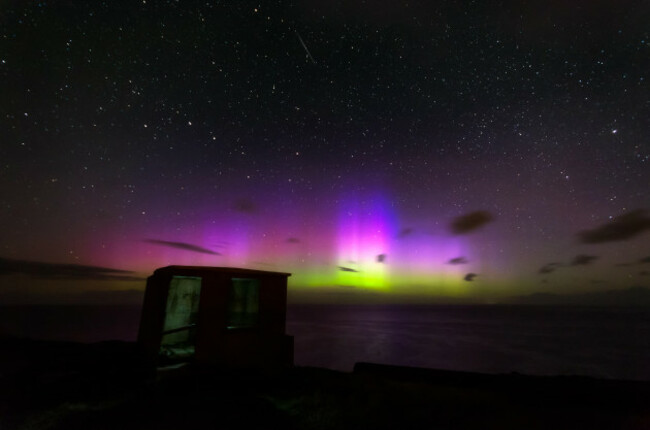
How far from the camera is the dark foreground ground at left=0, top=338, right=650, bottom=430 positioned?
267 inches

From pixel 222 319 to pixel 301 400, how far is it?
192 inches

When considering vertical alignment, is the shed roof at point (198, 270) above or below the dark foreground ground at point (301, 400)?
above

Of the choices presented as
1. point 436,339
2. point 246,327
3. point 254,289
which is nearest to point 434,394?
point 246,327

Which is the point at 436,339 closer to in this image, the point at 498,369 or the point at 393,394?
the point at 498,369

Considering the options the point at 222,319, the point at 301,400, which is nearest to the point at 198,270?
the point at 222,319

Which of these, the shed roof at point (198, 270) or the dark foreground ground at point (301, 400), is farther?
the shed roof at point (198, 270)

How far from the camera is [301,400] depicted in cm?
801

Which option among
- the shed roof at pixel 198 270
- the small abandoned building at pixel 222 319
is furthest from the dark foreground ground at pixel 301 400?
the shed roof at pixel 198 270

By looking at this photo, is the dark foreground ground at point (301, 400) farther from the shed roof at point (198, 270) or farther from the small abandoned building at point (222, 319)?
the shed roof at point (198, 270)

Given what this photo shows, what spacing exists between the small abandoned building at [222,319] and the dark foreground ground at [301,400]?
1.25m

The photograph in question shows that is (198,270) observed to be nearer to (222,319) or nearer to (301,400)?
(222,319)

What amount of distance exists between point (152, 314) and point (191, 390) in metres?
5.11

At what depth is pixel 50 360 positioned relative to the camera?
40.5 ft

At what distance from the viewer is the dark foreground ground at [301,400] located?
267 inches
